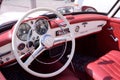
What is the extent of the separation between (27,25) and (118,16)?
146cm

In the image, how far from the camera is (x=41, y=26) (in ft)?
5.76

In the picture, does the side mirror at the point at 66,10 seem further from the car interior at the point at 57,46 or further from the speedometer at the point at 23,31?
the speedometer at the point at 23,31

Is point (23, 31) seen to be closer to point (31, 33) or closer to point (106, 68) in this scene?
point (31, 33)

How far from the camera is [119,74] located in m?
2.16

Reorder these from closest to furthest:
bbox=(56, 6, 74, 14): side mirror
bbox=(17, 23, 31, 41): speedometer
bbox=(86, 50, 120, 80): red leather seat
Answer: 1. bbox=(17, 23, 31, 41): speedometer
2. bbox=(86, 50, 120, 80): red leather seat
3. bbox=(56, 6, 74, 14): side mirror

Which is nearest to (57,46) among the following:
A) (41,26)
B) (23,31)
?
(41,26)

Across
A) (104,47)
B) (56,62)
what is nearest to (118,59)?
(104,47)

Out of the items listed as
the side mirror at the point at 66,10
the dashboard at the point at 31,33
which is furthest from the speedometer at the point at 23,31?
the side mirror at the point at 66,10

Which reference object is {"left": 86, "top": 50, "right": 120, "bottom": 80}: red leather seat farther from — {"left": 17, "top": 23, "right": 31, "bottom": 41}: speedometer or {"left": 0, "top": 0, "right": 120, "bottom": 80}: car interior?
{"left": 17, "top": 23, "right": 31, "bottom": 41}: speedometer

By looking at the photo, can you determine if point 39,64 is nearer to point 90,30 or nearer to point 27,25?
point 90,30

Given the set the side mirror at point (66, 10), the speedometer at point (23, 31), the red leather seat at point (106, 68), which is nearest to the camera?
the speedometer at point (23, 31)

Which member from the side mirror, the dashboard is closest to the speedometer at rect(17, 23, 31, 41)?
the dashboard

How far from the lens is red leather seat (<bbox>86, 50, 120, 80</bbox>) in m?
2.11

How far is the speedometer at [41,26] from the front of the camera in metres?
1.74
